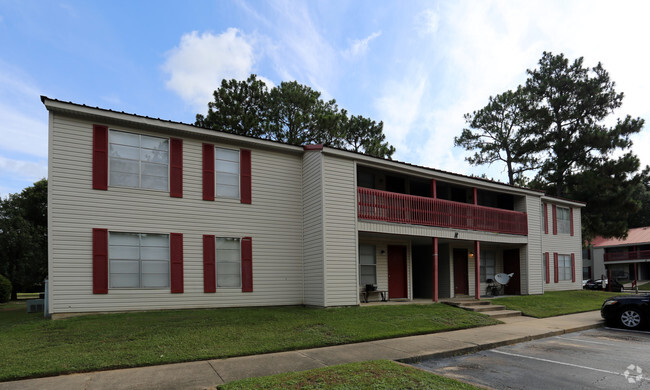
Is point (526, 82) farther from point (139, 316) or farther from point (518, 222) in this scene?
point (139, 316)

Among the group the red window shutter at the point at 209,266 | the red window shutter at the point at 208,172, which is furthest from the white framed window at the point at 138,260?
the red window shutter at the point at 208,172

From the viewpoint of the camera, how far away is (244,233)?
13258 millimetres

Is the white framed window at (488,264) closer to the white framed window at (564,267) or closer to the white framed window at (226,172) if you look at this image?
the white framed window at (564,267)

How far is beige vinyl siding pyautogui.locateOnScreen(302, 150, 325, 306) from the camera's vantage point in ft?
43.5

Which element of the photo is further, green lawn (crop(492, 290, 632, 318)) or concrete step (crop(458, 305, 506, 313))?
green lawn (crop(492, 290, 632, 318))

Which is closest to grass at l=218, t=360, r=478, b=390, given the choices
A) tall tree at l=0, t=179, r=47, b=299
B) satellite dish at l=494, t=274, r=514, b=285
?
satellite dish at l=494, t=274, r=514, b=285

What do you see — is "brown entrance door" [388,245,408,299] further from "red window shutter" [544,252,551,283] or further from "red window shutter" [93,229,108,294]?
"red window shutter" [93,229,108,294]

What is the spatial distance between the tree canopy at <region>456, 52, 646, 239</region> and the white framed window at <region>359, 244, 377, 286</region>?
24.0 metres

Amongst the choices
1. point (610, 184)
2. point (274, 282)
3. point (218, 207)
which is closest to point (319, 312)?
point (274, 282)

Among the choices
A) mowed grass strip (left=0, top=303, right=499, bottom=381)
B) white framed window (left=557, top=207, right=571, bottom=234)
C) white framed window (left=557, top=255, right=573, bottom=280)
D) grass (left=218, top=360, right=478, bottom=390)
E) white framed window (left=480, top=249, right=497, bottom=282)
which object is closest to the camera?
grass (left=218, top=360, right=478, bottom=390)

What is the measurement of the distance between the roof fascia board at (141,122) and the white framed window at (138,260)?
3.11 metres

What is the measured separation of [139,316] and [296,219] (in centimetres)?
574

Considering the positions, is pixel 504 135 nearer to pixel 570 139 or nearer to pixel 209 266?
pixel 570 139

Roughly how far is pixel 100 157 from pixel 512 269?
60.7ft
